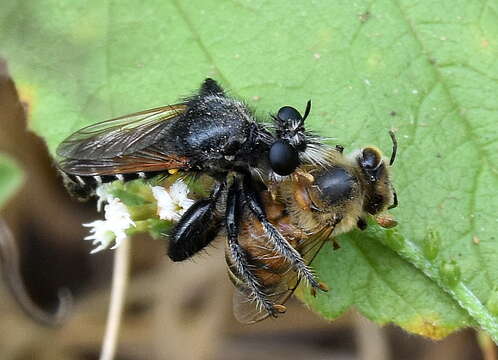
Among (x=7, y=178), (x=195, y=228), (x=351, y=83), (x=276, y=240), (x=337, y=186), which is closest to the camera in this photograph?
(x=337, y=186)

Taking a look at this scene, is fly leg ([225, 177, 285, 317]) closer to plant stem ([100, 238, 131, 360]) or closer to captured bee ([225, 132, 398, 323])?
captured bee ([225, 132, 398, 323])

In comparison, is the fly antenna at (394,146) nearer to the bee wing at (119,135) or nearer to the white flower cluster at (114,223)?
the bee wing at (119,135)

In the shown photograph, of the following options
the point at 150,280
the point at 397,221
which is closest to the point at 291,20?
the point at 397,221

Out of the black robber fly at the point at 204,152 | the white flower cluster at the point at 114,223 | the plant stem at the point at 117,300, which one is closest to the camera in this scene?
the black robber fly at the point at 204,152

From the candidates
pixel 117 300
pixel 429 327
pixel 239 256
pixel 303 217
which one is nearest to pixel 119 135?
pixel 239 256

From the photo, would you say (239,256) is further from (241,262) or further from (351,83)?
(351,83)

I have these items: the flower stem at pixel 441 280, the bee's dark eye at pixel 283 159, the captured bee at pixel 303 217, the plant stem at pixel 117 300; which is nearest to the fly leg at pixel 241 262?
the captured bee at pixel 303 217

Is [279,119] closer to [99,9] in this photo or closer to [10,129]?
[99,9]
